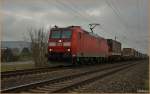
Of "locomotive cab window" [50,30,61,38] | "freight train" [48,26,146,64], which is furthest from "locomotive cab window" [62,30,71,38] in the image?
"locomotive cab window" [50,30,61,38]

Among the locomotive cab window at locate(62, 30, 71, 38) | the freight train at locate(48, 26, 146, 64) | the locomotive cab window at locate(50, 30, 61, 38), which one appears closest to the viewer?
the freight train at locate(48, 26, 146, 64)

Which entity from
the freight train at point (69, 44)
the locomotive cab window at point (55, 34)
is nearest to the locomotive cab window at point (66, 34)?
the freight train at point (69, 44)

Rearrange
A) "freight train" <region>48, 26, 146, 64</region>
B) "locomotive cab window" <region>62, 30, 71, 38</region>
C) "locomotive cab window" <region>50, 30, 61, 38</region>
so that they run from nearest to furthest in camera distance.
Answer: "freight train" <region>48, 26, 146, 64</region>
"locomotive cab window" <region>62, 30, 71, 38</region>
"locomotive cab window" <region>50, 30, 61, 38</region>

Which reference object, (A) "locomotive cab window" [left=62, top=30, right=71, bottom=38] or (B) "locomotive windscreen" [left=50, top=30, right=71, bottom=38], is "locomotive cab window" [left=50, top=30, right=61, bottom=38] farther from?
(A) "locomotive cab window" [left=62, top=30, right=71, bottom=38]

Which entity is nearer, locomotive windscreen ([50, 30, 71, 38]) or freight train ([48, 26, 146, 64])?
freight train ([48, 26, 146, 64])

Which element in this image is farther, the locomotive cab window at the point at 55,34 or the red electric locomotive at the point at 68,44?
the locomotive cab window at the point at 55,34

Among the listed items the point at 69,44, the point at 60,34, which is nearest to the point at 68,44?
the point at 69,44

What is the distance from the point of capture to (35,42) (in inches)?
1156

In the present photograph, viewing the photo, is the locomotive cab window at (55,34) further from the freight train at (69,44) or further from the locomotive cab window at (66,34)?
the locomotive cab window at (66,34)

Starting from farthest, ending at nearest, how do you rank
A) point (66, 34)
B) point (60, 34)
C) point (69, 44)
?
point (60, 34), point (66, 34), point (69, 44)

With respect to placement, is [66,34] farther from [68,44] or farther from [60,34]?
[68,44]

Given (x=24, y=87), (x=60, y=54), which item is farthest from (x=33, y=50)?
(x=24, y=87)

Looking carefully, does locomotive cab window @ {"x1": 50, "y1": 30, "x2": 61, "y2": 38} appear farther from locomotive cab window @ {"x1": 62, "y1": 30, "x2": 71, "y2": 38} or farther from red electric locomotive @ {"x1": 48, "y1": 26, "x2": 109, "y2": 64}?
locomotive cab window @ {"x1": 62, "y1": 30, "x2": 71, "y2": 38}

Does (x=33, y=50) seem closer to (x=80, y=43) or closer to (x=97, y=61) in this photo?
(x=80, y=43)
